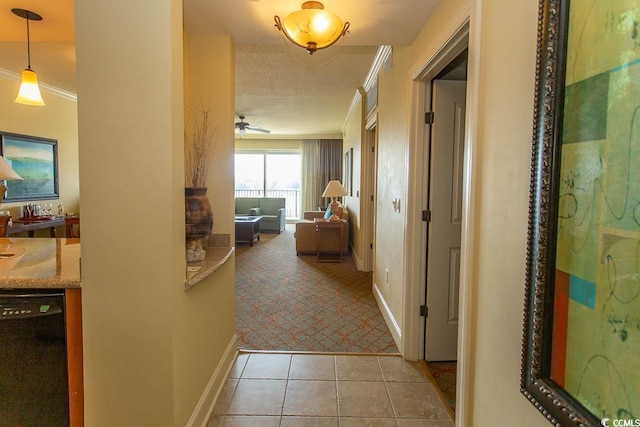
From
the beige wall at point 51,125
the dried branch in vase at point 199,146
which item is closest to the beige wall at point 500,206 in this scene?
the dried branch in vase at point 199,146

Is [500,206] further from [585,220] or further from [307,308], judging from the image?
[307,308]

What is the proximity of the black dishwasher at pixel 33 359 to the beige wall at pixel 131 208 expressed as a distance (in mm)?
148

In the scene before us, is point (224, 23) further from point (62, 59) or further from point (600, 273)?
point (62, 59)

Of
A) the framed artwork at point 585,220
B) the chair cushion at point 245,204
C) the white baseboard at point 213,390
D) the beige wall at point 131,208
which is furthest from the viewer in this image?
the chair cushion at point 245,204

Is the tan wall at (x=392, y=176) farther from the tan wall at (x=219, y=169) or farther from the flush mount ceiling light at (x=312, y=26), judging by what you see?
the tan wall at (x=219, y=169)

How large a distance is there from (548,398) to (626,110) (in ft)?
2.48

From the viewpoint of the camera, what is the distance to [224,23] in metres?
2.12

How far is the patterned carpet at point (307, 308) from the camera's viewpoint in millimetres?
2734

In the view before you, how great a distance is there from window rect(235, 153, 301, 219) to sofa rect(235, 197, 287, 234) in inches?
46.8

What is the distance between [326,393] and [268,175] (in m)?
8.35

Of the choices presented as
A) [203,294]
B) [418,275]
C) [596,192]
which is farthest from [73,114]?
[596,192]

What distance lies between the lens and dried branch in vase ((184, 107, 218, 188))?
7.04ft

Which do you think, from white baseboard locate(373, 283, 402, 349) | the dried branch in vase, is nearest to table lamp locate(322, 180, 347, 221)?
white baseboard locate(373, 283, 402, 349)

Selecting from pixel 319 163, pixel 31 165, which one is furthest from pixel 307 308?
pixel 319 163
